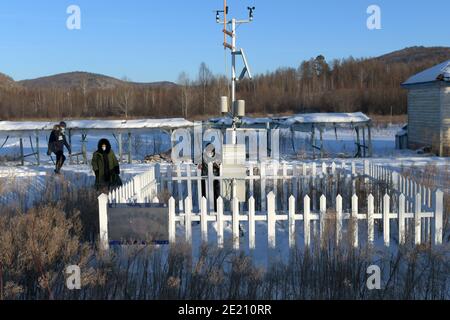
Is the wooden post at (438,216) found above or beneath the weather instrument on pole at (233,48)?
beneath

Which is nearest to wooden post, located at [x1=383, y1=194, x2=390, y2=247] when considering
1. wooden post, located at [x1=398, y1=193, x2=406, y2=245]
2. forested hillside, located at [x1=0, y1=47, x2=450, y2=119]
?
wooden post, located at [x1=398, y1=193, x2=406, y2=245]

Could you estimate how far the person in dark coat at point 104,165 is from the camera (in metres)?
9.36

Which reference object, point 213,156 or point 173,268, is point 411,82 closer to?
point 213,156

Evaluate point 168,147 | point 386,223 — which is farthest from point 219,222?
point 168,147

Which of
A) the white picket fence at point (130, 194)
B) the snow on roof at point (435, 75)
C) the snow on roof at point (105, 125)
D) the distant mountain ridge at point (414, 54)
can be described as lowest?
the white picket fence at point (130, 194)

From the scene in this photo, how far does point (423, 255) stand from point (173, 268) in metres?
2.96

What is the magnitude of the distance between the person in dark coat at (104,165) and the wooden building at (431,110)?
15.7 m

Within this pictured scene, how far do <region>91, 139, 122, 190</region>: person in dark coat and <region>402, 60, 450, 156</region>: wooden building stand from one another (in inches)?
618

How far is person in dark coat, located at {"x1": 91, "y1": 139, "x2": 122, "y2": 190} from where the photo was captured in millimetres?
9359

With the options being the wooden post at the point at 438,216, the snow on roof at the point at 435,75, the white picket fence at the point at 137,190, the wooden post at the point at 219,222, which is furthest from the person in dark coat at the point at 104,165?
the snow on roof at the point at 435,75

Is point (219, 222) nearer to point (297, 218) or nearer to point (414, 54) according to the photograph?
point (297, 218)

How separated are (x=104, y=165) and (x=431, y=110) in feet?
55.9

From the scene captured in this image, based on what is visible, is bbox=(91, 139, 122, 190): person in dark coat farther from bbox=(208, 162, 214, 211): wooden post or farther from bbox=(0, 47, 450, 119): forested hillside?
bbox=(0, 47, 450, 119): forested hillside

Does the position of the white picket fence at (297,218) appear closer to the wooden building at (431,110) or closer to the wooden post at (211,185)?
the wooden post at (211,185)
